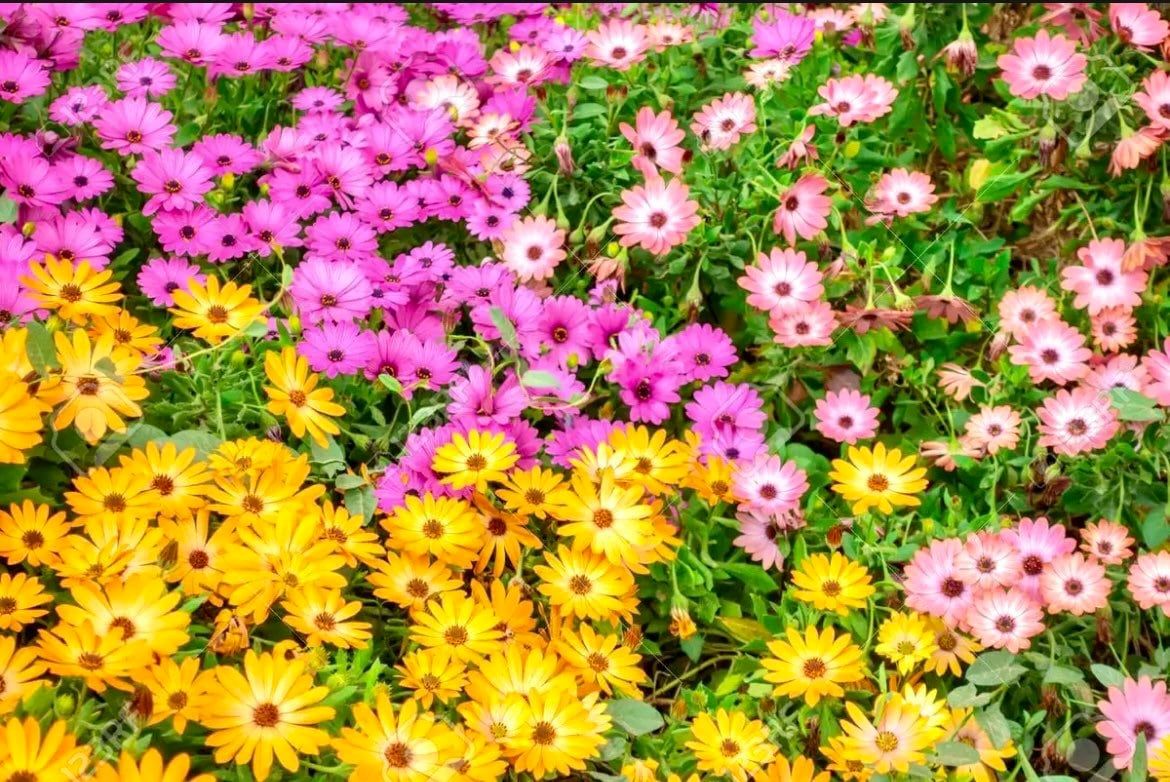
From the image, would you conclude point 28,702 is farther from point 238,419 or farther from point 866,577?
point 866,577

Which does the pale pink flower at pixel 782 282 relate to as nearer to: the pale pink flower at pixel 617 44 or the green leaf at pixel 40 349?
the pale pink flower at pixel 617 44

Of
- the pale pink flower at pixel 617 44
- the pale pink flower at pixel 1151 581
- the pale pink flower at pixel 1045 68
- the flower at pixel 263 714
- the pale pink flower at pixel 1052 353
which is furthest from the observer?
the pale pink flower at pixel 617 44

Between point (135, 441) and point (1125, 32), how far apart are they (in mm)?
1696

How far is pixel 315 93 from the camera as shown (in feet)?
7.26

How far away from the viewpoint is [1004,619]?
1683 mm

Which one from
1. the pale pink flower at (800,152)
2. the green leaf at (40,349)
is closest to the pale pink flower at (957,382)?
the pale pink flower at (800,152)

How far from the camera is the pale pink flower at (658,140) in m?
2.04

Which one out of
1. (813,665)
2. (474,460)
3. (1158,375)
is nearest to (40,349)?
(474,460)

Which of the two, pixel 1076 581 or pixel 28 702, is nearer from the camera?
pixel 28 702

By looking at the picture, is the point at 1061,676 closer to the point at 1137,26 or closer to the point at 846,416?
the point at 846,416

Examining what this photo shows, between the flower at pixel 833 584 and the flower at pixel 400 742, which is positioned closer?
the flower at pixel 400 742

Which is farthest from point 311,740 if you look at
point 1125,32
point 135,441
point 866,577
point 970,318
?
point 1125,32

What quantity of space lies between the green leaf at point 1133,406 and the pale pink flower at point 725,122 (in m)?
0.73

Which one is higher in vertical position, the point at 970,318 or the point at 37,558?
the point at 970,318
